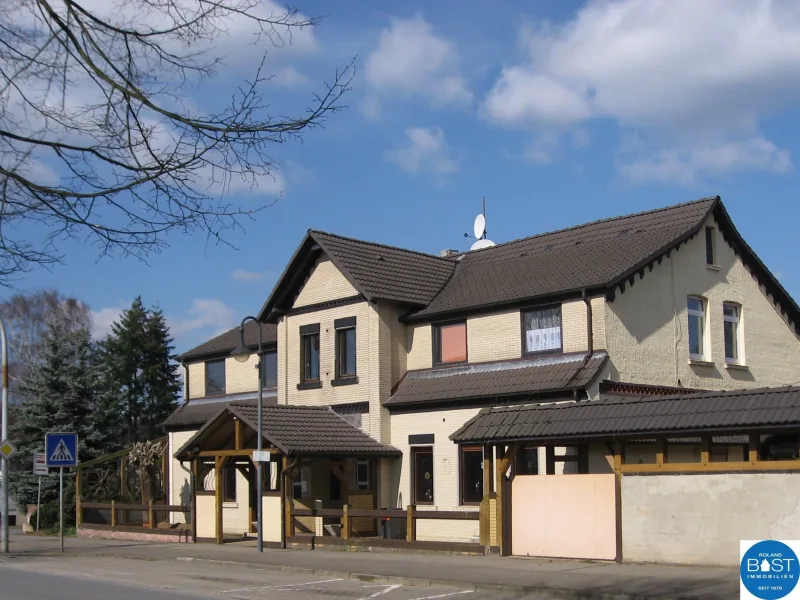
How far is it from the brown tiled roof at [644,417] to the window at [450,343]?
699 cm

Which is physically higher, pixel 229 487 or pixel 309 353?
pixel 309 353

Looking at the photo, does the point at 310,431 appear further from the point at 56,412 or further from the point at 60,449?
the point at 56,412

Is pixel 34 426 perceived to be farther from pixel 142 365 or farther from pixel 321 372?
pixel 142 365

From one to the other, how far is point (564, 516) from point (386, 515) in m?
5.61

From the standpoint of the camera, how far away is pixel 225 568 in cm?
2233

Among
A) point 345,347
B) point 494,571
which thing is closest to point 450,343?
point 345,347

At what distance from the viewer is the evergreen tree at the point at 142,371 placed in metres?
60.7

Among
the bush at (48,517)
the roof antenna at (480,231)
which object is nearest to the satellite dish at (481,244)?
the roof antenna at (480,231)

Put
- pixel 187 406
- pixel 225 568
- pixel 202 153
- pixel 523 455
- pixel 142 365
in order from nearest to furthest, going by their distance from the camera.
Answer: pixel 202 153 < pixel 225 568 < pixel 523 455 < pixel 187 406 < pixel 142 365

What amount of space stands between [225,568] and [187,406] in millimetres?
18027

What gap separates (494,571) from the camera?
18859 millimetres

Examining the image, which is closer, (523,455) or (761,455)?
(761,455)

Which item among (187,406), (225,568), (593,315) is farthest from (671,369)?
(187,406)

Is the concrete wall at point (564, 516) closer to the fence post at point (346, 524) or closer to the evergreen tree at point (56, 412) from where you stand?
the fence post at point (346, 524)
